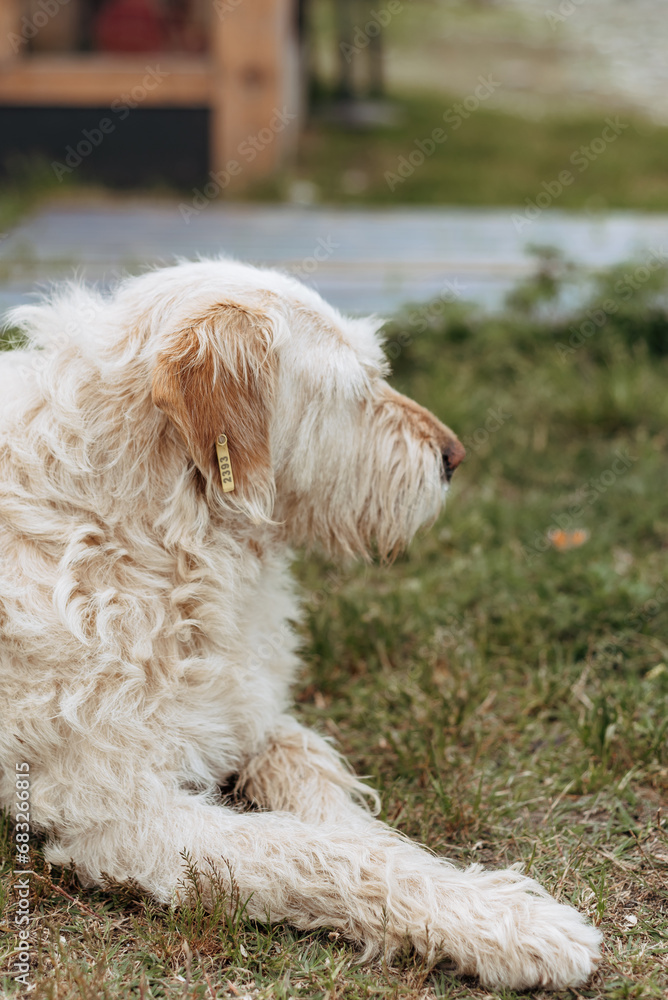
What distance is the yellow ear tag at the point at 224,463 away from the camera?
230cm

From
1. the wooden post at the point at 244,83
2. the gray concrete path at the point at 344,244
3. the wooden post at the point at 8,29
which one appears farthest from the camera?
the wooden post at the point at 244,83

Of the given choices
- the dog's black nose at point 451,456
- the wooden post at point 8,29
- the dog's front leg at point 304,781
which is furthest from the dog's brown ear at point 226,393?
the wooden post at point 8,29

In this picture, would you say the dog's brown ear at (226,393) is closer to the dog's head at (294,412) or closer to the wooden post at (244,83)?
the dog's head at (294,412)

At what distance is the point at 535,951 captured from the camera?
209 centimetres

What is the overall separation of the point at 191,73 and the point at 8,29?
1487mm

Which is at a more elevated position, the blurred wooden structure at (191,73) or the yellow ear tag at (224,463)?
the blurred wooden structure at (191,73)

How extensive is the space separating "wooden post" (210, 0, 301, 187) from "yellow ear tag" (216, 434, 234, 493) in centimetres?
673

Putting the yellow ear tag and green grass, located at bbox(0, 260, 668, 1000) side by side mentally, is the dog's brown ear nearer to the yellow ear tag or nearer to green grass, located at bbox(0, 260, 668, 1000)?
the yellow ear tag

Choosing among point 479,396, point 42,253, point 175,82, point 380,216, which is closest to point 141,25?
point 175,82

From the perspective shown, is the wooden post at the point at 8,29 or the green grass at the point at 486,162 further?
the green grass at the point at 486,162

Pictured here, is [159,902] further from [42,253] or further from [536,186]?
[536,186]

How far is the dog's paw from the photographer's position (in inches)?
82.4

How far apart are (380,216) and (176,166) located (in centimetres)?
188

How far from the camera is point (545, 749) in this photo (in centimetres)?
299
